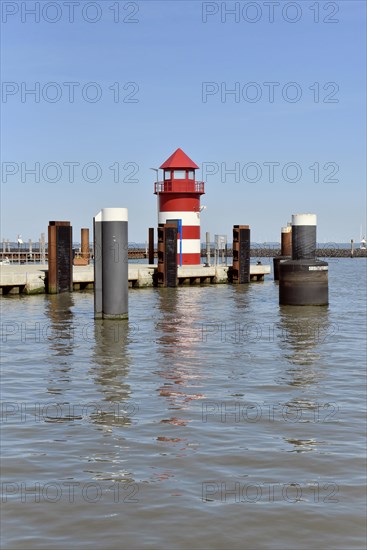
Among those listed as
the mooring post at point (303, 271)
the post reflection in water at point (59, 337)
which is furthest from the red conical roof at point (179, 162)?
the mooring post at point (303, 271)

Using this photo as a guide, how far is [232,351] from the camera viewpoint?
Answer: 14.8 m

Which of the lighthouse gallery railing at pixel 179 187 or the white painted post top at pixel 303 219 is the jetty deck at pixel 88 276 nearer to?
the lighthouse gallery railing at pixel 179 187

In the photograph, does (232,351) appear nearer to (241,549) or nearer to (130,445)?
(130,445)

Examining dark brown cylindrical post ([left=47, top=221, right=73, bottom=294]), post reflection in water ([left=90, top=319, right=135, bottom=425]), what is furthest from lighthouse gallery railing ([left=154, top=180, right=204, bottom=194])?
post reflection in water ([left=90, top=319, right=135, bottom=425])

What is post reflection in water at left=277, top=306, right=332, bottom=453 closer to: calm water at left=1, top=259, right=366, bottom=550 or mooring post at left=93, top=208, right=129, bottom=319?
calm water at left=1, top=259, right=366, bottom=550

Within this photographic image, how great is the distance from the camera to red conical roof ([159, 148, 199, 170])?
3909cm

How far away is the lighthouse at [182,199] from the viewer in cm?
3881

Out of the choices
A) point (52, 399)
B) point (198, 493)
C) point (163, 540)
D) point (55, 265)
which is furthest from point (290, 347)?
point (55, 265)

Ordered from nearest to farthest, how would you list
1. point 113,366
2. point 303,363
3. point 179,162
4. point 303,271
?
point 113,366
point 303,363
point 303,271
point 179,162

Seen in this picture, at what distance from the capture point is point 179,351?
14828mm

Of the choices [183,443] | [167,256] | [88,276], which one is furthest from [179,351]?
[167,256]

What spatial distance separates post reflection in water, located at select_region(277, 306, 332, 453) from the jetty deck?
31.6ft

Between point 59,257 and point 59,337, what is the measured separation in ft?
39.9

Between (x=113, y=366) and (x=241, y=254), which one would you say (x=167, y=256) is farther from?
(x=113, y=366)
